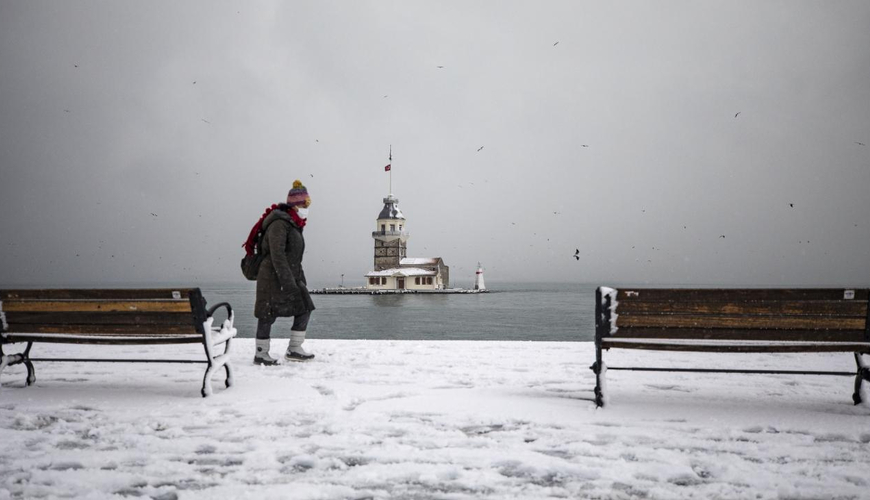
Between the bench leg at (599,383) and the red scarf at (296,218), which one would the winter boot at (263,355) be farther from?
the bench leg at (599,383)

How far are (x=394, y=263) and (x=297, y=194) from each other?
A: 89878 millimetres

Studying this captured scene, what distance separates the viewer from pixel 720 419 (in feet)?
11.0

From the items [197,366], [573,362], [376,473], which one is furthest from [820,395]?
[197,366]

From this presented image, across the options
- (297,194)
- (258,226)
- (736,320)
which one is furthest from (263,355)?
(736,320)

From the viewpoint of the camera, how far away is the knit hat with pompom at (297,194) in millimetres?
5516

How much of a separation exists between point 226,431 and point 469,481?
1.67 meters

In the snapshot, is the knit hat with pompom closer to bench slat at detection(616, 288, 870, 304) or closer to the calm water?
bench slat at detection(616, 288, 870, 304)

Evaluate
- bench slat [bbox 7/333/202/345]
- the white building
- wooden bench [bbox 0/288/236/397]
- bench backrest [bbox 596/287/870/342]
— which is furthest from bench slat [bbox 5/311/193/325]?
the white building

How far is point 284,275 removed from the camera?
5.21 meters

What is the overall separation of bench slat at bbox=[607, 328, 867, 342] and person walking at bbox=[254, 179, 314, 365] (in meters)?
3.33

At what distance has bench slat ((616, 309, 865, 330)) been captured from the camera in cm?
343

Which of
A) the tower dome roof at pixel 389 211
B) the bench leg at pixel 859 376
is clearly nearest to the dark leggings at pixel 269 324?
the bench leg at pixel 859 376

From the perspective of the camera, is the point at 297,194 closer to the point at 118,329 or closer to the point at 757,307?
the point at 118,329

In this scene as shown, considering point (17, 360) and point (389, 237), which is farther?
point (389, 237)
